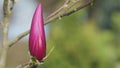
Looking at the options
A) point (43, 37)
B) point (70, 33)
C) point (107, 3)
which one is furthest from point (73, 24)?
point (43, 37)

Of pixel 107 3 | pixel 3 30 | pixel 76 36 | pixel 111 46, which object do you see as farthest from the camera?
pixel 107 3

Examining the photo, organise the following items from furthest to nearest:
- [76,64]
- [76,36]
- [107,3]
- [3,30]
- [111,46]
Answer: [107,3] < [111,46] < [76,36] < [76,64] < [3,30]

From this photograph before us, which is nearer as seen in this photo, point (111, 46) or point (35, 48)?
point (35, 48)

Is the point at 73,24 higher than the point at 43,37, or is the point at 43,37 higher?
the point at 43,37

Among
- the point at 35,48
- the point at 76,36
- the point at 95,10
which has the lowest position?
the point at 95,10

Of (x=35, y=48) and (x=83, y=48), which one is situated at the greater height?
(x=35, y=48)

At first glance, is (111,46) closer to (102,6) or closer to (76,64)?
(76,64)

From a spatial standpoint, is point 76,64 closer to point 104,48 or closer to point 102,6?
point 104,48

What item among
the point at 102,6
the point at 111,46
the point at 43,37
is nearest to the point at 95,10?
the point at 102,6

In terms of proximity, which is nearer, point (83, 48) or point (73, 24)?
point (83, 48)
